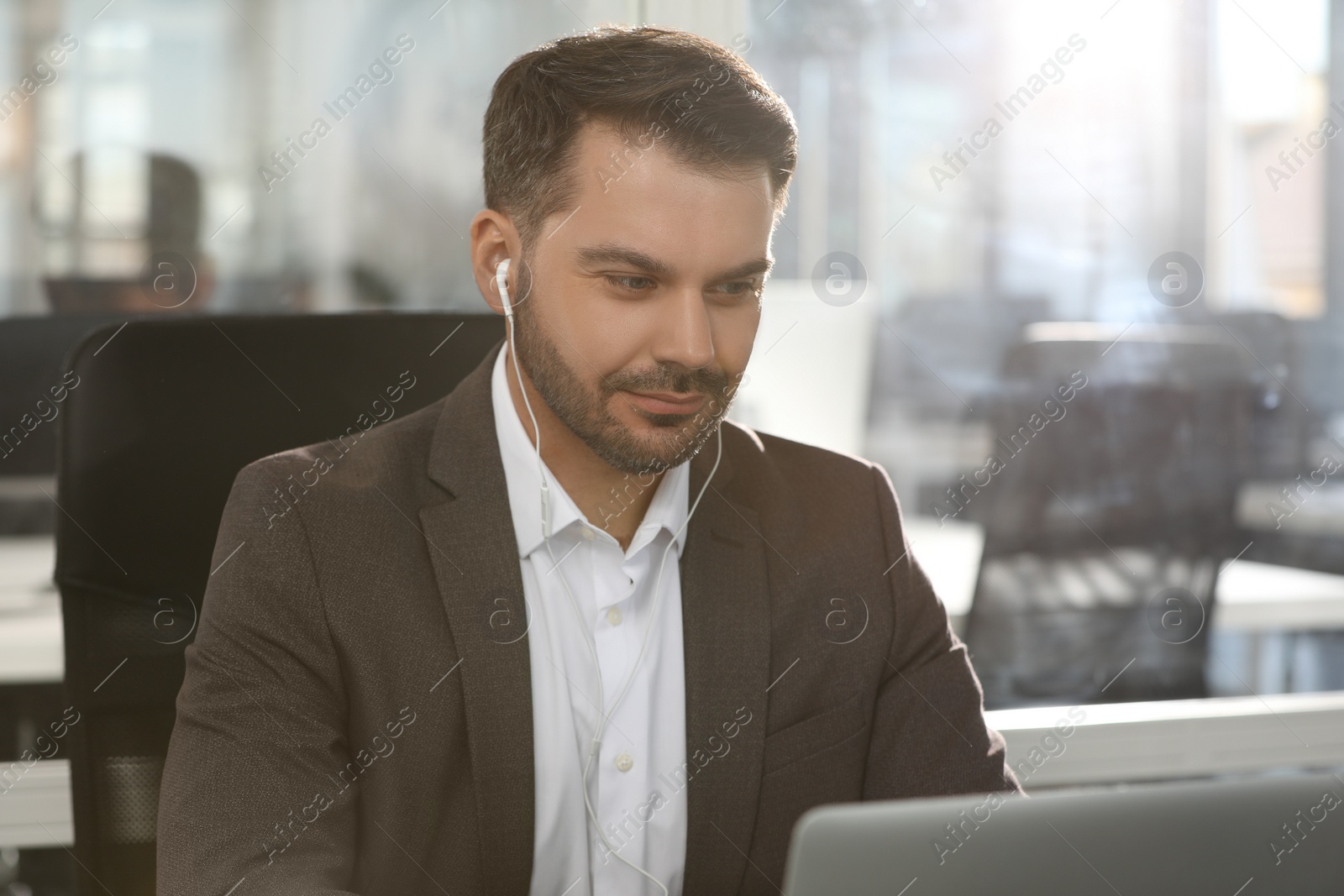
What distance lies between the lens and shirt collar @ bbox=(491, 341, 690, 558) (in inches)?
46.3

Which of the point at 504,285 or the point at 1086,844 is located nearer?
the point at 1086,844

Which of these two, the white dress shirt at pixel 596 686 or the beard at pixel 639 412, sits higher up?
the beard at pixel 639 412

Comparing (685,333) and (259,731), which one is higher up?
(685,333)

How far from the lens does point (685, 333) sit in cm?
109

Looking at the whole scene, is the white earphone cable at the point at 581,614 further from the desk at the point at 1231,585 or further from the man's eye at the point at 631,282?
the desk at the point at 1231,585

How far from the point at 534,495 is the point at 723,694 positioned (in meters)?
0.28

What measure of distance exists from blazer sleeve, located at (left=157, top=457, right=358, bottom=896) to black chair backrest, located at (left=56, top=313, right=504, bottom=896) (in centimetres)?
16

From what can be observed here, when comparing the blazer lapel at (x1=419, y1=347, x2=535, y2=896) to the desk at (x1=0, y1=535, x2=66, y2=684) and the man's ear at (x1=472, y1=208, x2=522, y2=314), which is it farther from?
the desk at (x1=0, y1=535, x2=66, y2=684)

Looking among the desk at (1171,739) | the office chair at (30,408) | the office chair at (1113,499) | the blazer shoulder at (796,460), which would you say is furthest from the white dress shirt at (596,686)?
the office chair at (1113,499)

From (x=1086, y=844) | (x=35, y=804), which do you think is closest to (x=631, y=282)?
(x=1086, y=844)

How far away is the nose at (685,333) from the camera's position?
1091 millimetres

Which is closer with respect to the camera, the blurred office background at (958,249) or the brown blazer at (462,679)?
the brown blazer at (462,679)

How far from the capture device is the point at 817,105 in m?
2.24

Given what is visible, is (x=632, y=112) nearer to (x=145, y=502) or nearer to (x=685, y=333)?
(x=685, y=333)
